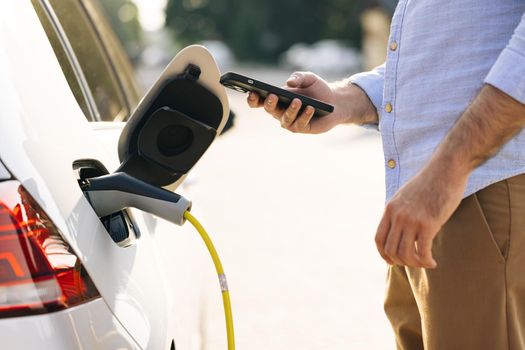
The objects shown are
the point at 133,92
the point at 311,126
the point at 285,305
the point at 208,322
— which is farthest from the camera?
the point at 285,305

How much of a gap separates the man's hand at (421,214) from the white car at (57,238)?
0.55 m

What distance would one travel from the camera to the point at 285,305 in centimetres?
531

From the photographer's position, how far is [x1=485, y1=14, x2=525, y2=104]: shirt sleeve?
63.2 inches

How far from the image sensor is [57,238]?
1535 millimetres

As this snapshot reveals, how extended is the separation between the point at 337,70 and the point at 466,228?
43.5 m

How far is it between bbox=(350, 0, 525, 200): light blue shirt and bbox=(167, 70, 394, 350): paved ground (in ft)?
2.79

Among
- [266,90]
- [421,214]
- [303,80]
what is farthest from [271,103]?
[421,214]

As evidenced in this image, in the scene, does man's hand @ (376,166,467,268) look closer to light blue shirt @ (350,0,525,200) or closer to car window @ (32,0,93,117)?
light blue shirt @ (350,0,525,200)

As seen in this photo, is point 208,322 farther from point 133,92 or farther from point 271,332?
point 271,332

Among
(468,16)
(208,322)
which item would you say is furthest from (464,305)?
(208,322)

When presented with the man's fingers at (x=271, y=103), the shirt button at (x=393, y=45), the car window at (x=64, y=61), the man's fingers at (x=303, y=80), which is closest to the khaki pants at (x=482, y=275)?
the shirt button at (x=393, y=45)

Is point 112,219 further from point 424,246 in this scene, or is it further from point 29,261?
point 424,246

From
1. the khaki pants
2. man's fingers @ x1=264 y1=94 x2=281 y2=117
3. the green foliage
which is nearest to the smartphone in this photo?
man's fingers @ x1=264 y1=94 x2=281 y2=117

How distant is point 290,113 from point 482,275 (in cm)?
65
